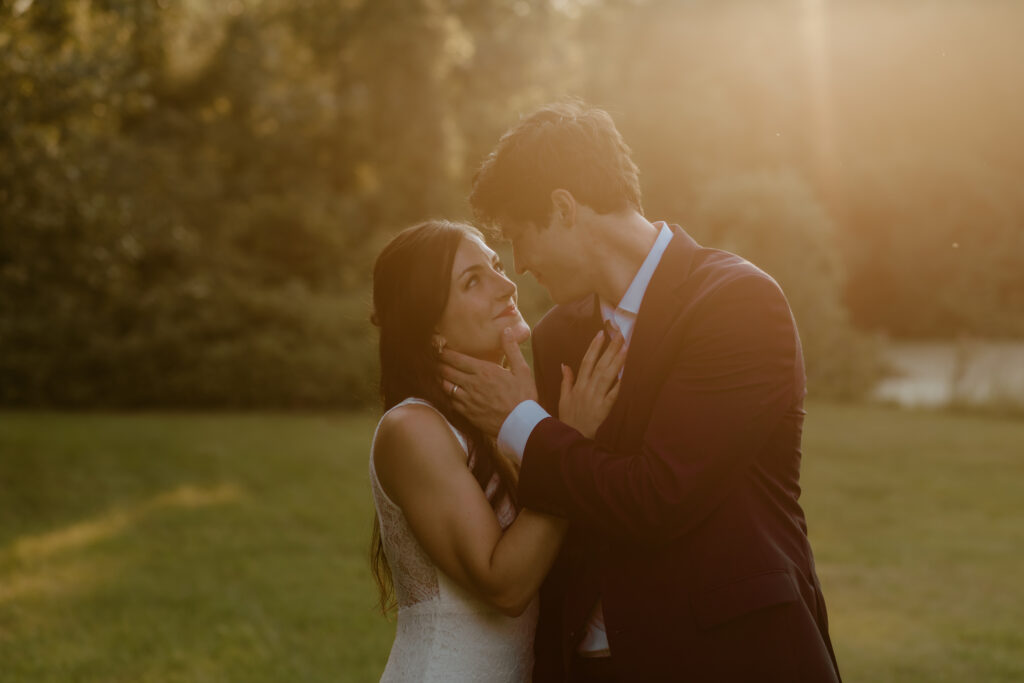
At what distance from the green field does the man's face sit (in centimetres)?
372

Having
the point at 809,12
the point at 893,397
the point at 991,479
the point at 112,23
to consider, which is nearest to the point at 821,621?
the point at 112,23

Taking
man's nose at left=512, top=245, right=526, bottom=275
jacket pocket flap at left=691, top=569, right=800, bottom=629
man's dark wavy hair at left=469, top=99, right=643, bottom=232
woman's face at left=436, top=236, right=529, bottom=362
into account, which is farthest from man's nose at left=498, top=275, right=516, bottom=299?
jacket pocket flap at left=691, top=569, right=800, bottom=629

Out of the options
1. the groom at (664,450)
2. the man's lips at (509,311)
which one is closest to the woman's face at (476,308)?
the man's lips at (509,311)

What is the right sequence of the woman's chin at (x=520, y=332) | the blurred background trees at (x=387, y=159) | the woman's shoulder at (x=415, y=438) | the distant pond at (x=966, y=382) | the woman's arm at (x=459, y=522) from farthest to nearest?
the distant pond at (x=966, y=382) < the blurred background trees at (x=387, y=159) < the woman's chin at (x=520, y=332) < the woman's shoulder at (x=415, y=438) < the woman's arm at (x=459, y=522)

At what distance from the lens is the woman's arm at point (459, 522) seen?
266 cm

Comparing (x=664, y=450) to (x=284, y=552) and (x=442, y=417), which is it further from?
(x=284, y=552)

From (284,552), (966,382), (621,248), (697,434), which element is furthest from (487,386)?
(966,382)

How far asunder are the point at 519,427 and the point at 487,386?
22 cm

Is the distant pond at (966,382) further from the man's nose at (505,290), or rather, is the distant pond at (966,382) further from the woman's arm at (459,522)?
the woman's arm at (459,522)

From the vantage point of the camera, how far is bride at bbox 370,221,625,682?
2.68 m

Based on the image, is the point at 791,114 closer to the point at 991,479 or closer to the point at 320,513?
the point at 991,479

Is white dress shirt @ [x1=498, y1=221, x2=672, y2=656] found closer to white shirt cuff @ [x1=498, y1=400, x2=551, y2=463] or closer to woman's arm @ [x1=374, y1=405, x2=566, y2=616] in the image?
white shirt cuff @ [x1=498, y1=400, x2=551, y2=463]

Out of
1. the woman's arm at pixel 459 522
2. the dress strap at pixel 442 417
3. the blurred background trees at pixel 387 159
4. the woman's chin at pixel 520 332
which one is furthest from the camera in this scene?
the blurred background trees at pixel 387 159

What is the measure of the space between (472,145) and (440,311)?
20585mm
